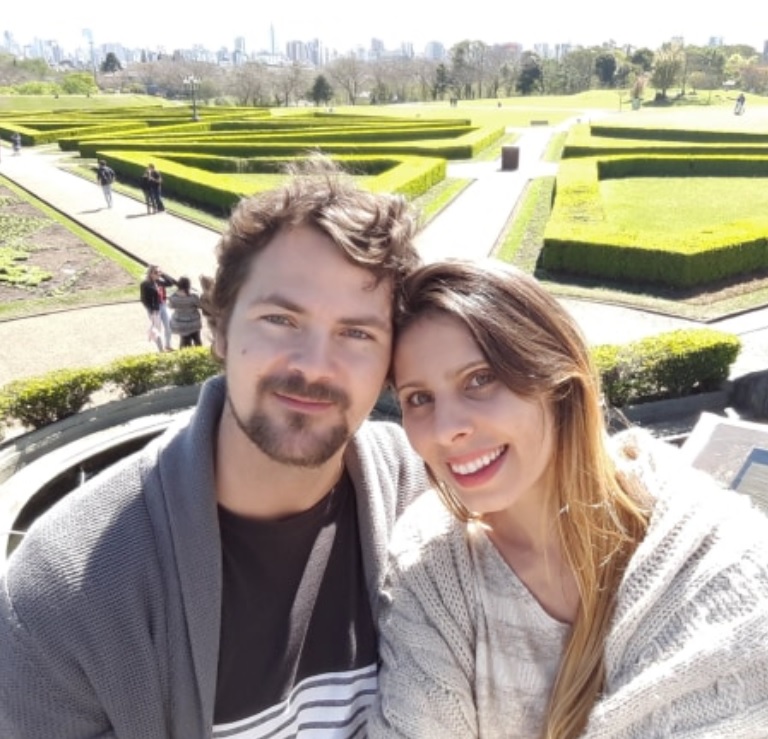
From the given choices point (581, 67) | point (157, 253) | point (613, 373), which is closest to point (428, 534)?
point (613, 373)

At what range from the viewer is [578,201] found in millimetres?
16516

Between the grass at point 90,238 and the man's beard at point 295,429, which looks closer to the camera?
the man's beard at point 295,429

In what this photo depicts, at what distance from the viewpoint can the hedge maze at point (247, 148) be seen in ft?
63.3

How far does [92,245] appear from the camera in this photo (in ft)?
51.2

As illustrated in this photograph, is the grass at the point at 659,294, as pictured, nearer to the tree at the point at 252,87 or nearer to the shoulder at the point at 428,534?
the shoulder at the point at 428,534

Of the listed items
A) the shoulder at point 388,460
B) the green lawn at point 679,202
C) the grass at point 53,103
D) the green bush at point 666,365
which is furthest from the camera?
the grass at point 53,103

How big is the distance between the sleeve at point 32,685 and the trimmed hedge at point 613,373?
6.07 metres

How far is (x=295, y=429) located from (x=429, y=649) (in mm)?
602

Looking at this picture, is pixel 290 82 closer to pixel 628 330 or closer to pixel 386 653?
pixel 628 330

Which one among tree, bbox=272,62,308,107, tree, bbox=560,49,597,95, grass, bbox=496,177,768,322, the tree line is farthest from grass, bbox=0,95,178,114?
grass, bbox=496,177,768,322

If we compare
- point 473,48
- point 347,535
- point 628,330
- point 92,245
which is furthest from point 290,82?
point 347,535

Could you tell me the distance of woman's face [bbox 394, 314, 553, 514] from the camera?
1.79 meters

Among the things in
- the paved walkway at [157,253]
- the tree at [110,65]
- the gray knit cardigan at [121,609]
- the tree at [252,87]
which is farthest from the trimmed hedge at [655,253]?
the tree at [110,65]

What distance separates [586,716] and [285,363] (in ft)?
3.50
